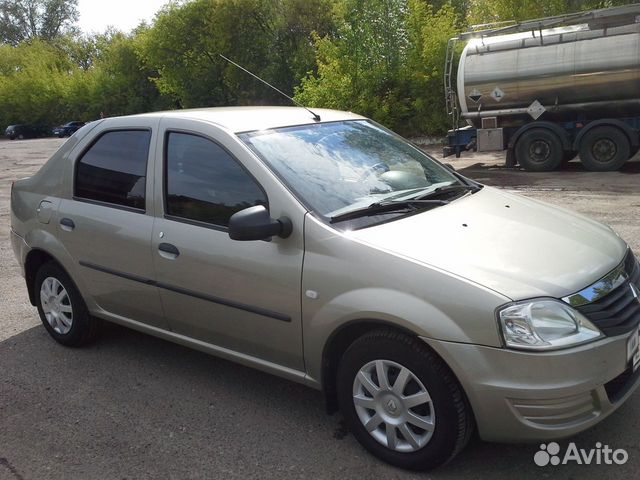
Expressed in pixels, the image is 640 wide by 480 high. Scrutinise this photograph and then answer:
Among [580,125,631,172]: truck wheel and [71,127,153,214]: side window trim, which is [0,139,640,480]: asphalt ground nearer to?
[71,127,153,214]: side window trim

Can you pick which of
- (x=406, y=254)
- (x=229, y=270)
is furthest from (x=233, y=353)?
(x=406, y=254)

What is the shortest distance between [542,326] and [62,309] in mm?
3419

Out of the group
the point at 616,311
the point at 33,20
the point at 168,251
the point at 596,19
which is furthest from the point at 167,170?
the point at 33,20

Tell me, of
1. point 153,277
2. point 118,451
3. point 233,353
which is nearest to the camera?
point 118,451

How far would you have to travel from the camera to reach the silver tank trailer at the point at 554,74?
12.5 m

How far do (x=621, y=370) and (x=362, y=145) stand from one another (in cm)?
190

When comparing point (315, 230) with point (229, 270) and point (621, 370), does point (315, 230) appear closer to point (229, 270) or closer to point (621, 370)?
point (229, 270)

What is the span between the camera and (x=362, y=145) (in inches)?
149

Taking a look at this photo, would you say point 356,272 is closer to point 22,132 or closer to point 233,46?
point 233,46

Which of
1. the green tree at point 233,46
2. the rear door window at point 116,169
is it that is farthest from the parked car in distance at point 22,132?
the rear door window at point 116,169

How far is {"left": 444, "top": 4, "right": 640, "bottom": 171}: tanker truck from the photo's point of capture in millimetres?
12523

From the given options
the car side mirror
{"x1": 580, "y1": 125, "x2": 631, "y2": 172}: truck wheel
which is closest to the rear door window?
the car side mirror

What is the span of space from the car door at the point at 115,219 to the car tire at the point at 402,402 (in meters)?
1.45

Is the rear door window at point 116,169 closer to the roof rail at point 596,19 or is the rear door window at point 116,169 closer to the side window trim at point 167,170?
the side window trim at point 167,170
